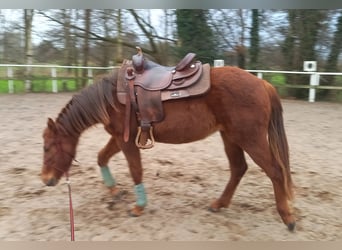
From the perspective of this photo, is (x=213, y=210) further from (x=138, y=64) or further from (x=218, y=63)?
(x=218, y=63)

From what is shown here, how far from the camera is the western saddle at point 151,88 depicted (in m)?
1.62

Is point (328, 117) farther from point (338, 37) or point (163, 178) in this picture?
point (163, 178)

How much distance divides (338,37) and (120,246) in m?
2.55

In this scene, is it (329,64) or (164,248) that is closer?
(164,248)

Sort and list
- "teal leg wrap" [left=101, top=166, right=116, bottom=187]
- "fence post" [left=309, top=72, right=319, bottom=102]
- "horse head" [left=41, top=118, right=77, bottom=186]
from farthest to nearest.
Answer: "fence post" [left=309, top=72, right=319, bottom=102]
"teal leg wrap" [left=101, top=166, right=116, bottom=187]
"horse head" [left=41, top=118, right=77, bottom=186]

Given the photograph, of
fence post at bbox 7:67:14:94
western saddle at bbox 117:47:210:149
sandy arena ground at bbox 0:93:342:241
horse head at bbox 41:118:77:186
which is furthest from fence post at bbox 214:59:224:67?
fence post at bbox 7:67:14:94

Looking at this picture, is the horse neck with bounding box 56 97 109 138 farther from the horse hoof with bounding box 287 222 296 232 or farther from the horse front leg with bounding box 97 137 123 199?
the horse hoof with bounding box 287 222 296 232

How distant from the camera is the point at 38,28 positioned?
2.38m

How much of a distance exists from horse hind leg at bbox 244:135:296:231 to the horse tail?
5 cm

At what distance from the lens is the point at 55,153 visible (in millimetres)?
1705

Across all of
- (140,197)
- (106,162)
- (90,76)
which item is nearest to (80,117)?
(106,162)

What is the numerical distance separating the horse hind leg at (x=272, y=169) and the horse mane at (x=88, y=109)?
31.9 inches

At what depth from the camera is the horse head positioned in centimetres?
170

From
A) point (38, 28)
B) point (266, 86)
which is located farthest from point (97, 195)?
point (38, 28)
